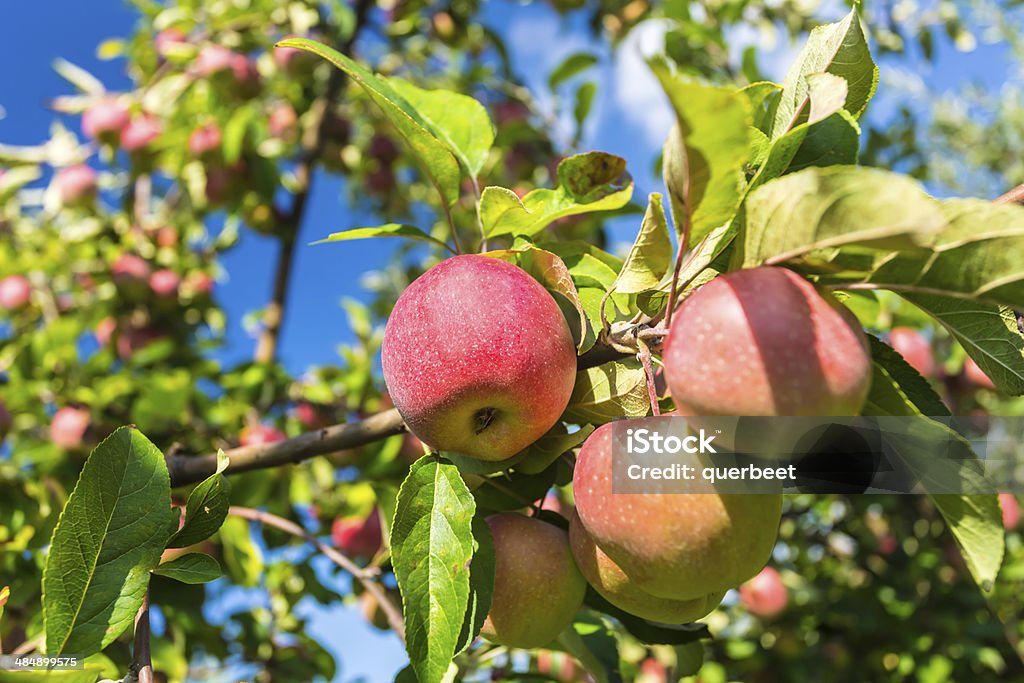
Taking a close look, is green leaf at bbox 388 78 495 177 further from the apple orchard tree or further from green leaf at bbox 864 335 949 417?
green leaf at bbox 864 335 949 417

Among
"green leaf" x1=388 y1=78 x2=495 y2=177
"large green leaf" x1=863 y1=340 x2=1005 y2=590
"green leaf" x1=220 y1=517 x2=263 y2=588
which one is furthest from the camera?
"green leaf" x1=220 y1=517 x2=263 y2=588

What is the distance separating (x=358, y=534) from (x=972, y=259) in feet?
6.47

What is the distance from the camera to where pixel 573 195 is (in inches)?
36.5

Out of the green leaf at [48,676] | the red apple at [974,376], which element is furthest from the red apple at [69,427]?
the red apple at [974,376]

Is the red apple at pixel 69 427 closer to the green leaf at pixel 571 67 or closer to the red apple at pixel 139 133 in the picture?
the red apple at pixel 139 133

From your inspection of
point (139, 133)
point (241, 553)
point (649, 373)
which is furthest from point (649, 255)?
point (139, 133)

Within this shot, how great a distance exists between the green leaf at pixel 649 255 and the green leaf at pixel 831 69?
5.4 inches

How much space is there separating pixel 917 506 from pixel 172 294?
2.82 meters

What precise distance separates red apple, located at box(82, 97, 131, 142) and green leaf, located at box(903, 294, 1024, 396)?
10.0ft

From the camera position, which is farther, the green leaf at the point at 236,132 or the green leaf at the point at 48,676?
the green leaf at the point at 236,132

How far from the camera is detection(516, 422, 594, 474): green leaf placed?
30.8 inches

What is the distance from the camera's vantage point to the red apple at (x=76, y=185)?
303 centimetres

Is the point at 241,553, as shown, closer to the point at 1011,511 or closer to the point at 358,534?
the point at 358,534

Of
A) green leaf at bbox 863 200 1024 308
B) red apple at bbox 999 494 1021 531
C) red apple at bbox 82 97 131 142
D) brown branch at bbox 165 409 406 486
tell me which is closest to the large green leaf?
green leaf at bbox 863 200 1024 308
